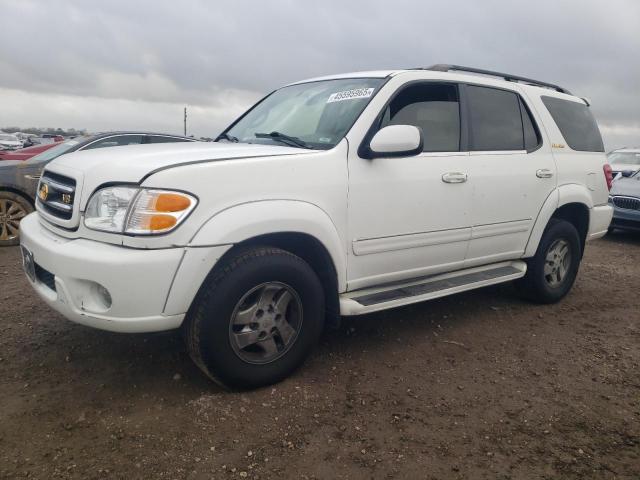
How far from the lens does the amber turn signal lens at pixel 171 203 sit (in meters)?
2.40

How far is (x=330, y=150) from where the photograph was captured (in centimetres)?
297

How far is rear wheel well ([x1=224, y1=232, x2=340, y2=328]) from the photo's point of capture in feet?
9.20

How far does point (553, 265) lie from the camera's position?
466cm

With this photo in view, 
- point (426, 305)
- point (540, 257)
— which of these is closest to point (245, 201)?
point (426, 305)

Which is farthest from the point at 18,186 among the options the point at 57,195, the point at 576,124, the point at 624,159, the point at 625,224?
the point at 624,159

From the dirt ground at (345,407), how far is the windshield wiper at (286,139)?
4.57 ft

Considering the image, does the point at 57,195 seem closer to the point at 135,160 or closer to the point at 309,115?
the point at 135,160

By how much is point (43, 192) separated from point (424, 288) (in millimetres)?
2490

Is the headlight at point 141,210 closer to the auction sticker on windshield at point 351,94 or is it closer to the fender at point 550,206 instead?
the auction sticker on windshield at point 351,94

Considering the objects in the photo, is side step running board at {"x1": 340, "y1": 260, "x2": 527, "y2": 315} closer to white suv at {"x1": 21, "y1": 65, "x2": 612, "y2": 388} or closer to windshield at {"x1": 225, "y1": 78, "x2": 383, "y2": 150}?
white suv at {"x1": 21, "y1": 65, "x2": 612, "y2": 388}

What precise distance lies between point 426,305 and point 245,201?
2472mm

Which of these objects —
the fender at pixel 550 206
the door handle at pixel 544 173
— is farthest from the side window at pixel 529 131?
the fender at pixel 550 206

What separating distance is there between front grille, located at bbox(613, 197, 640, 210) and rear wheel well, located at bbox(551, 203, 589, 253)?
4975 mm

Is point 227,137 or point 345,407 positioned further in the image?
point 227,137
